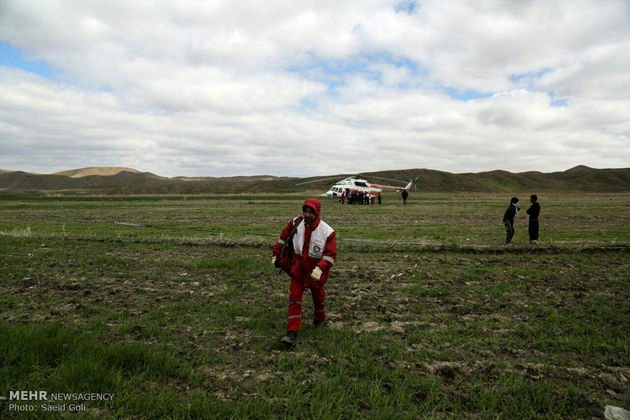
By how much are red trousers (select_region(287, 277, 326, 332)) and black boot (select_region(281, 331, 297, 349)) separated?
69 millimetres

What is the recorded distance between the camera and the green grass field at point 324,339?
3.65 metres

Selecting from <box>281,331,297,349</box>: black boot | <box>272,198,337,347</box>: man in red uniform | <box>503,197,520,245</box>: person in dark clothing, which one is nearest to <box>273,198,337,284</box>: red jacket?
<box>272,198,337,347</box>: man in red uniform

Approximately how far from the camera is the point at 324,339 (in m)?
5.20

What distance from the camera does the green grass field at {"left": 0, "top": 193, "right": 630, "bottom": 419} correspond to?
3652 mm

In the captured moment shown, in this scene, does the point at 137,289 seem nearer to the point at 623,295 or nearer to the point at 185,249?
the point at 185,249

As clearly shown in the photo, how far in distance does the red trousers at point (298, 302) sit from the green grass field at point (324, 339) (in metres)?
0.33

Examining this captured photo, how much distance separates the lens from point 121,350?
438 cm

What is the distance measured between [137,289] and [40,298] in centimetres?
169

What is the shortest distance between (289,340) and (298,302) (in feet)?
1.84

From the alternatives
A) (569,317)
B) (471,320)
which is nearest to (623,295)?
(569,317)

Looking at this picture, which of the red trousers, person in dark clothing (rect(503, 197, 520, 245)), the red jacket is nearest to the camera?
the red trousers

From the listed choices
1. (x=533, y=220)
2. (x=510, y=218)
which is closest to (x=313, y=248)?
(x=510, y=218)

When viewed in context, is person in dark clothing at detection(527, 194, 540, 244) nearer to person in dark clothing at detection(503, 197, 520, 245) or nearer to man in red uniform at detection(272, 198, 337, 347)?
person in dark clothing at detection(503, 197, 520, 245)

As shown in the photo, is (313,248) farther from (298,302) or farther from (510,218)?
(510,218)
